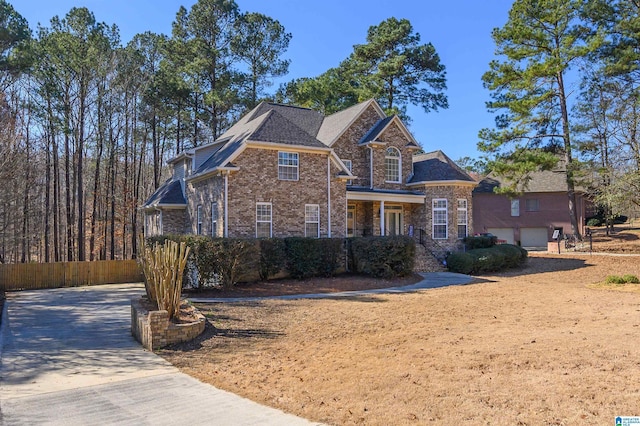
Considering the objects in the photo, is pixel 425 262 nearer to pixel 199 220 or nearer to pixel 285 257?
pixel 285 257

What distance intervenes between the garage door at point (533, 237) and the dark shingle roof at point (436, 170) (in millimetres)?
15406

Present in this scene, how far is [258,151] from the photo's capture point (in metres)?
19.3

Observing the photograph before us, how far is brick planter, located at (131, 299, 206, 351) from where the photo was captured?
8391 millimetres

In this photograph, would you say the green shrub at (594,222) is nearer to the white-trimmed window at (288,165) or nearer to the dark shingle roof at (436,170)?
the dark shingle roof at (436,170)

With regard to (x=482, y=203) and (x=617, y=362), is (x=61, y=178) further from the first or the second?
(x=617, y=362)

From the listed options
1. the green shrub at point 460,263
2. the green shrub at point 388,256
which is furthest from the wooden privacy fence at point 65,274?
the green shrub at point 460,263

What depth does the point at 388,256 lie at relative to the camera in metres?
18.2

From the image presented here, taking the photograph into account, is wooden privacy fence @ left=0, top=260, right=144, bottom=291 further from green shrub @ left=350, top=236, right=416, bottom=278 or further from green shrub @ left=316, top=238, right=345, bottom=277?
green shrub @ left=350, top=236, right=416, bottom=278

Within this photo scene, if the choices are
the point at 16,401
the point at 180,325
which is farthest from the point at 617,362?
the point at 16,401

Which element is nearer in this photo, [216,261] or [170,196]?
[216,261]

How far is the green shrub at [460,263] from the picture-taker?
2133 cm

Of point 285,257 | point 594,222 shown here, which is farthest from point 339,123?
point 594,222

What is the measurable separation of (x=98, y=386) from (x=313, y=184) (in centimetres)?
1494

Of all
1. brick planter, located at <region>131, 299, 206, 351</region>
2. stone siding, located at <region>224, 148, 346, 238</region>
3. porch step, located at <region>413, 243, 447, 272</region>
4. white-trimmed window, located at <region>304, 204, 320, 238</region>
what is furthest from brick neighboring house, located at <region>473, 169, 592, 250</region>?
brick planter, located at <region>131, 299, 206, 351</region>
